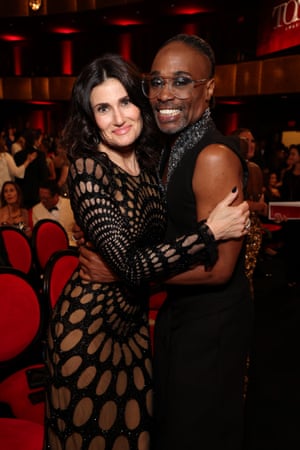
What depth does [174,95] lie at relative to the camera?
4.83 ft

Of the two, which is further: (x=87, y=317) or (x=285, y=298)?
(x=285, y=298)

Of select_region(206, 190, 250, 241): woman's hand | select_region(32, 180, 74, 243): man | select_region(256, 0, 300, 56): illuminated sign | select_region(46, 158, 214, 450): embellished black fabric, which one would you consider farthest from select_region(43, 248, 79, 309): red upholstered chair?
select_region(256, 0, 300, 56): illuminated sign

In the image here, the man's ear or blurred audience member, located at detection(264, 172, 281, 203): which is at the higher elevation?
the man's ear

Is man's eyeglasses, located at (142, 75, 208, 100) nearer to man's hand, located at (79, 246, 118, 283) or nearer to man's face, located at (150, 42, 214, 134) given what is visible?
man's face, located at (150, 42, 214, 134)

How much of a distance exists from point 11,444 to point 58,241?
2354 mm

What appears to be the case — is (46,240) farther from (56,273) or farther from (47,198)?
(56,273)

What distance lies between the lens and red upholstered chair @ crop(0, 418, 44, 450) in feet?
5.41

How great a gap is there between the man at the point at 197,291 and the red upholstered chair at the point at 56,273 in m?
0.99

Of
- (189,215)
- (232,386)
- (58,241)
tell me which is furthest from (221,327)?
(58,241)

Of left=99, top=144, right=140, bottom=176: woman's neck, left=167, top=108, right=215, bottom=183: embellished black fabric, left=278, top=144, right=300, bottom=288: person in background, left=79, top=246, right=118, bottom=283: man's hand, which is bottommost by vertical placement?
left=278, top=144, right=300, bottom=288: person in background

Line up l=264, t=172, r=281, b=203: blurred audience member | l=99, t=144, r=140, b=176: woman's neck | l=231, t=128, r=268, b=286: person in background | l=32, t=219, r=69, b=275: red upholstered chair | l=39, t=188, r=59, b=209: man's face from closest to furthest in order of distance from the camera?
l=99, t=144, r=140, b=176: woman's neck → l=231, t=128, r=268, b=286: person in background → l=32, t=219, r=69, b=275: red upholstered chair → l=39, t=188, r=59, b=209: man's face → l=264, t=172, r=281, b=203: blurred audience member

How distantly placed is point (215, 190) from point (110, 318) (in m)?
0.58

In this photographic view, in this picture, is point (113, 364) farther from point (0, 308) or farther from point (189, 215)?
point (0, 308)

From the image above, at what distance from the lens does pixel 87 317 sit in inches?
59.1
